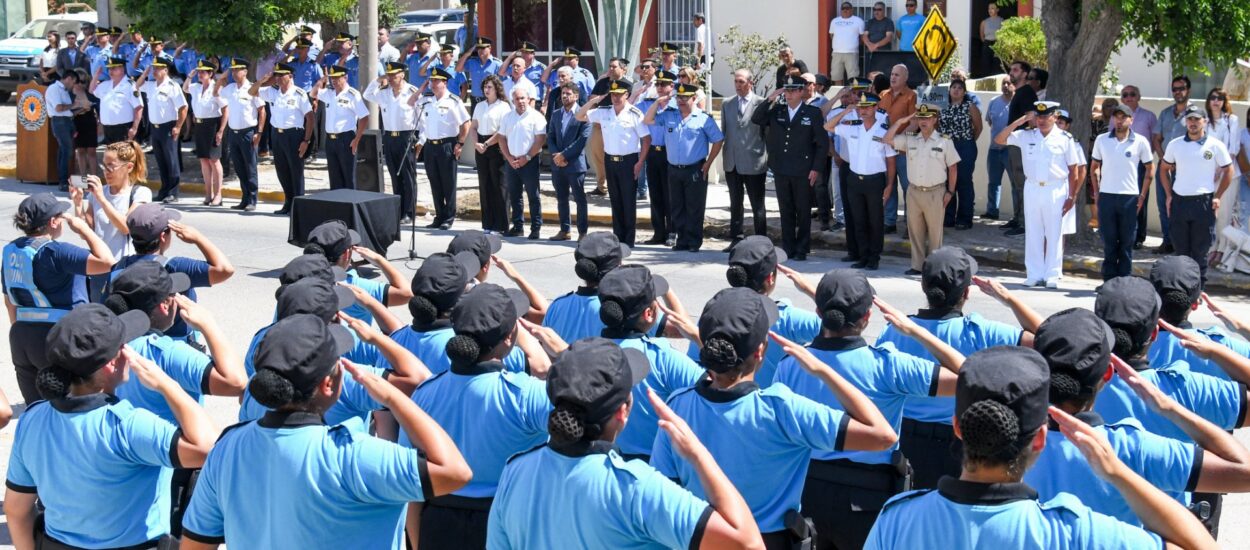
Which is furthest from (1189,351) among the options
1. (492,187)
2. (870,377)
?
(492,187)

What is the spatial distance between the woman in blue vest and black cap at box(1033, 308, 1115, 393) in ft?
17.5

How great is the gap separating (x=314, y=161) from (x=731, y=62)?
742 centimetres

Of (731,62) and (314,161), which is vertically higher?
(731,62)

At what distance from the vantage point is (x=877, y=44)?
76.0 ft

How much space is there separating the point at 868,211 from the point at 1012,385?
36.9 feet

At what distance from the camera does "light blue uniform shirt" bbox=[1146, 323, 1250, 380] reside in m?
6.28

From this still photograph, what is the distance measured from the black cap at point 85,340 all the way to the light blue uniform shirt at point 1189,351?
13.4ft

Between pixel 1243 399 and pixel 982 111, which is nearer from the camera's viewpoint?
pixel 1243 399

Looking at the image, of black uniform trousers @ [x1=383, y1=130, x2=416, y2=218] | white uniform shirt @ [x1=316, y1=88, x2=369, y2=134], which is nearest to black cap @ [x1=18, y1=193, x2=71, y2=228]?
black uniform trousers @ [x1=383, y1=130, x2=416, y2=218]

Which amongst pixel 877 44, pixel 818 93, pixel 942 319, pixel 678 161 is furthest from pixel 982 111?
pixel 942 319

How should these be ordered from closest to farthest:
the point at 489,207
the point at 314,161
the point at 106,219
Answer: the point at 106,219 → the point at 489,207 → the point at 314,161

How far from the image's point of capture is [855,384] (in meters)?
5.85

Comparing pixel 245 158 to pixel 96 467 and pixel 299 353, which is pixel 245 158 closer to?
pixel 96 467

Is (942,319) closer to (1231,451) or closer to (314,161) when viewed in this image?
(1231,451)
